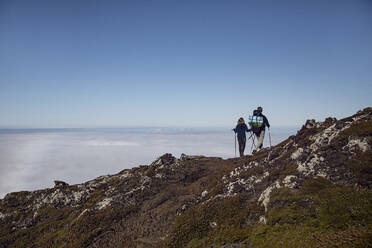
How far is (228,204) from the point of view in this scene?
14953 mm

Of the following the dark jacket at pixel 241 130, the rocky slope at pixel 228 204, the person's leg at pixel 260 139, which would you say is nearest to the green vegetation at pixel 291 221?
the rocky slope at pixel 228 204

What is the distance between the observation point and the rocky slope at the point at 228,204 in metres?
10.3

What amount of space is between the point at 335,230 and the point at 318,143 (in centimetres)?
1067

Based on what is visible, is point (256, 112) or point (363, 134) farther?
point (256, 112)

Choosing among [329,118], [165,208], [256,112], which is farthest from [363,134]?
[165,208]

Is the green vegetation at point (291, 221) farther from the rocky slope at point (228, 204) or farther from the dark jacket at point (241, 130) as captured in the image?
the dark jacket at point (241, 130)

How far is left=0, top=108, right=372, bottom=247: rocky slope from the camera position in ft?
33.7

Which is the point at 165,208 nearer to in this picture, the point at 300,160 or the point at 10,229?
the point at 300,160

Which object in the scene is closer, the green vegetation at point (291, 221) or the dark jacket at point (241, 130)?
the green vegetation at point (291, 221)

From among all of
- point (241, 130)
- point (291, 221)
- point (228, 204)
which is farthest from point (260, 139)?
point (291, 221)

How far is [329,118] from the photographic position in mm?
23297

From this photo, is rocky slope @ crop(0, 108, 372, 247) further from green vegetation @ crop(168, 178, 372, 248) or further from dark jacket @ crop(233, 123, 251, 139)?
dark jacket @ crop(233, 123, 251, 139)

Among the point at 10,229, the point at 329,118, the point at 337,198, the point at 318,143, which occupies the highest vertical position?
the point at 329,118

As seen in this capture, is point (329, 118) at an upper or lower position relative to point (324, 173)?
upper
